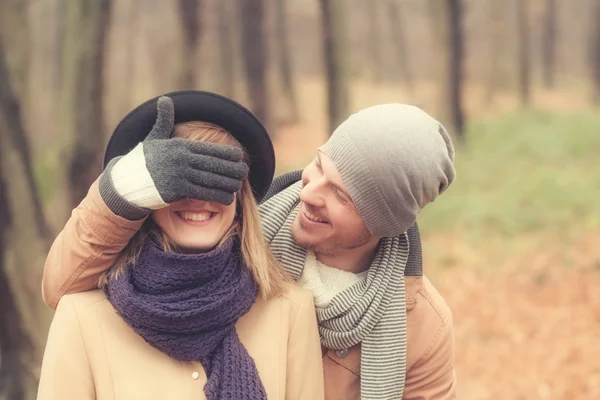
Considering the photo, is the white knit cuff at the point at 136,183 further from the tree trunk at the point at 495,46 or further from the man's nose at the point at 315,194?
the tree trunk at the point at 495,46

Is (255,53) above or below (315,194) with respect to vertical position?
below

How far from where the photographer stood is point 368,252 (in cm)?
189

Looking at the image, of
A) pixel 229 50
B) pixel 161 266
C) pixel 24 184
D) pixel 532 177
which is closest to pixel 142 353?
pixel 161 266

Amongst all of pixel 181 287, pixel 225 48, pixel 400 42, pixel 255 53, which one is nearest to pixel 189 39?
pixel 255 53

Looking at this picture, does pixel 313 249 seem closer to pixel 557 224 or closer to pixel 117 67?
pixel 557 224

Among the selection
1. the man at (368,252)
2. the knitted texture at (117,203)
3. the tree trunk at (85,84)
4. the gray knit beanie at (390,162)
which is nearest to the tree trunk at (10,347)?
the tree trunk at (85,84)

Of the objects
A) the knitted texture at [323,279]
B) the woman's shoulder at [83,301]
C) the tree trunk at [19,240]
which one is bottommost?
the tree trunk at [19,240]

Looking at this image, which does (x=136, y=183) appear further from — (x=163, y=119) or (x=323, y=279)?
(x=323, y=279)

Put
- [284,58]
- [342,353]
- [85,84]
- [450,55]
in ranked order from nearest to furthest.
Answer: [342,353] → [85,84] → [450,55] → [284,58]

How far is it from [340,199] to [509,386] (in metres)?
2.81

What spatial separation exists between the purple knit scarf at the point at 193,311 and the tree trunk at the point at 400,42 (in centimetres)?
677

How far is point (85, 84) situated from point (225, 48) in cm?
508

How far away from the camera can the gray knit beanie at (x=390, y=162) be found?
1658 millimetres

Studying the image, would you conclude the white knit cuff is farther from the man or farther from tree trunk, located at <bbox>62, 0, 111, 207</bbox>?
tree trunk, located at <bbox>62, 0, 111, 207</bbox>
